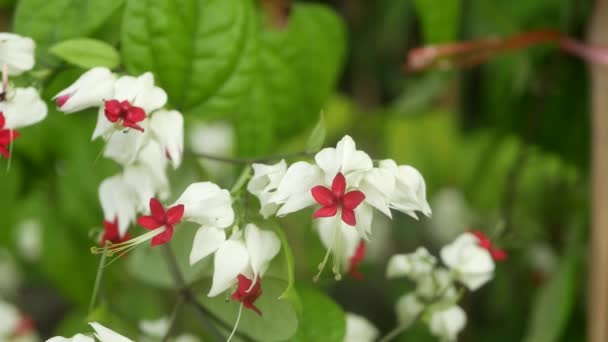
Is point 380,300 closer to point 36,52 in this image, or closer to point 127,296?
point 127,296

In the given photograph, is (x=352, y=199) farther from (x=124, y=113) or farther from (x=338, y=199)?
(x=124, y=113)

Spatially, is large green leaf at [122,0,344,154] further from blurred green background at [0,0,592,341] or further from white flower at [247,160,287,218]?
white flower at [247,160,287,218]

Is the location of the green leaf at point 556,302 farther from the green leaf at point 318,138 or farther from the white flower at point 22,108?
the white flower at point 22,108

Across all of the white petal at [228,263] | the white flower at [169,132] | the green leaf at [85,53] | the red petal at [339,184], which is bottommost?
the white petal at [228,263]

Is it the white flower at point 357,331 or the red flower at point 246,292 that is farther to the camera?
the white flower at point 357,331

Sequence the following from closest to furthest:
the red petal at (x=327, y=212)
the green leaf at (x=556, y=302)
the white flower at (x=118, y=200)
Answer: the red petal at (x=327, y=212) < the white flower at (x=118, y=200) < the green leaf at (x=556, y=302)

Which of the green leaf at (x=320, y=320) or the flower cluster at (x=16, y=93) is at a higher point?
the flower cluster at (x=16, y=93)

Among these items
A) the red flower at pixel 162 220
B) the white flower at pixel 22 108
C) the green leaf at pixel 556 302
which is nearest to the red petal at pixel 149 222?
the red flower at pixel 162 220
